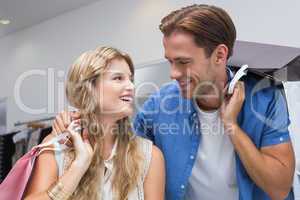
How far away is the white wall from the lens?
2232 mm

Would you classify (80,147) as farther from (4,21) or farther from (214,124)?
(4,21)

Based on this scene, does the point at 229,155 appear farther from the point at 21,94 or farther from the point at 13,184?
the point at 21,94

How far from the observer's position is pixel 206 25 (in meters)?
1.01

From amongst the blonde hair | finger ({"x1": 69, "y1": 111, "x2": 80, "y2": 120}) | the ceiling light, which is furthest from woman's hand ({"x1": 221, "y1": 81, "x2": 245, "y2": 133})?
the ceiling light

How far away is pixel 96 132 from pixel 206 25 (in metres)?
0.40

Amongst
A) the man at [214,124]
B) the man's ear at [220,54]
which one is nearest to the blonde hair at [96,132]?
the man at [214,124]

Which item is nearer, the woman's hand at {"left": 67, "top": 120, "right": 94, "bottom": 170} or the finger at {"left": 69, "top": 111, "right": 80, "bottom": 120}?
the woman's hand at {"left": 67, "top": 120, "right": 94, "bottom": 170}

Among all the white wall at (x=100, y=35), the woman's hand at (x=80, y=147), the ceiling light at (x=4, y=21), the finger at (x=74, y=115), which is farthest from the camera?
the ceiling light at (x=4, y=21)

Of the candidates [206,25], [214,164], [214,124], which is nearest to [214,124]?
[214,124]

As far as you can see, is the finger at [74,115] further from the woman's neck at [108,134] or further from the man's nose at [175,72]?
the man's nose at [175,72]

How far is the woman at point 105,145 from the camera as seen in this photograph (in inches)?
39.0

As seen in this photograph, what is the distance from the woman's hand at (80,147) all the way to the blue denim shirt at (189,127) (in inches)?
8.6

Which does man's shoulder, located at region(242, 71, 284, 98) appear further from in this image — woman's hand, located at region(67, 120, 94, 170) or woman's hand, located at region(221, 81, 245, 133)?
woman's hand, located at region(67, 120, 94, 170)

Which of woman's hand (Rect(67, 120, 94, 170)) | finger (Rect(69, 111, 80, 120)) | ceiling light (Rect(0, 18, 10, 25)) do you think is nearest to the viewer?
woman's hand (Rect(67, 120, 94, 170))
